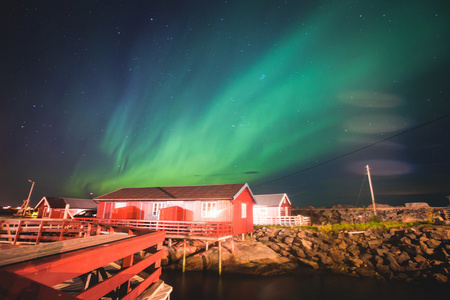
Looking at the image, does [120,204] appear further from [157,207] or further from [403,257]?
[403,257]

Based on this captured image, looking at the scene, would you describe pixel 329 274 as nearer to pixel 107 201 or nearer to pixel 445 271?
pixel 445 271

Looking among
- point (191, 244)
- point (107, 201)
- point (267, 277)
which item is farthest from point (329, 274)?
point (107, 201)

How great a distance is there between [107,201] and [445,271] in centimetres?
3373

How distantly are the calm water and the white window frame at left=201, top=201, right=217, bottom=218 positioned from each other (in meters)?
6.36

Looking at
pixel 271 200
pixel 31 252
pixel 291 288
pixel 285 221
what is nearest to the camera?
pixel 31 252

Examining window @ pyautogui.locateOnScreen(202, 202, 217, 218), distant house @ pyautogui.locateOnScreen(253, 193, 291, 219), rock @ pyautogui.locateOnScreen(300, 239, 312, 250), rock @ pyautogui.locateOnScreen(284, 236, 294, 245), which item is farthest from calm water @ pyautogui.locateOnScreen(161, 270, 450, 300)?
distant house @ pyautogui.locateOnScreen(253, 193, 291, 219)

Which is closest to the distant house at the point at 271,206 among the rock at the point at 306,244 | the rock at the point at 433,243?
the rock at the point at 306,244

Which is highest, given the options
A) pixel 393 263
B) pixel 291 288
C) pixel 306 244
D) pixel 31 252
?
pixel 31 252

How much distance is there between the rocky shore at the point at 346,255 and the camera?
1697 centimetres

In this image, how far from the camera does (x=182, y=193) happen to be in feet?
85.1

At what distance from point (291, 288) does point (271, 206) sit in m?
26.8

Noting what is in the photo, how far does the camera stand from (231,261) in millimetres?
19375

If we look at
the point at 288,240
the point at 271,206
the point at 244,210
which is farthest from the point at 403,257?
the point at 271,206

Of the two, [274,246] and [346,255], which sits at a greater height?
[274,246]
